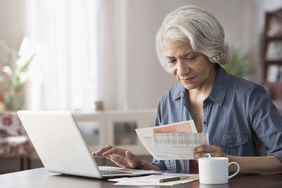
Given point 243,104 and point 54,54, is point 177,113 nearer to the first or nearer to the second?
point 243,104

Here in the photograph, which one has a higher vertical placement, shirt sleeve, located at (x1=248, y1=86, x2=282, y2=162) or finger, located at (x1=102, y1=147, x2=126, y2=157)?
shirt sleeve, located at (x1=248, y1=86, x2=282, y2=162)

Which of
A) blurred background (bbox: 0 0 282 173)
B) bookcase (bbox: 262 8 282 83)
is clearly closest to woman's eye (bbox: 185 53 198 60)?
blurred background (bbox: 0 0 282 173)

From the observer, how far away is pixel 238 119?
2.07 meters

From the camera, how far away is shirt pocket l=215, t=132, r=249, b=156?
207 cm

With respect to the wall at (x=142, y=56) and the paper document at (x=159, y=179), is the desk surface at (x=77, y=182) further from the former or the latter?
the wall at (x=142, y=56)

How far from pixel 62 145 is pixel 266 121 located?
2.15ft

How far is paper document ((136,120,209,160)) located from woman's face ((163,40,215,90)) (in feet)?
0.80

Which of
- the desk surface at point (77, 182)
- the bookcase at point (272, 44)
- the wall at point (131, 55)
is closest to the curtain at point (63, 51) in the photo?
the wall at point (131, 55)

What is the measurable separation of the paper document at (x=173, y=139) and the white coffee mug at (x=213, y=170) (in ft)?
0.38

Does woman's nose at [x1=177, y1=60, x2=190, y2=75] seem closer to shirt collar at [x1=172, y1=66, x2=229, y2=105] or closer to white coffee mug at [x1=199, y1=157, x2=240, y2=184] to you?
shirt collar at [x1=172, y1=66, x2=229, y2=105]

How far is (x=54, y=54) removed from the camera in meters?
6.09

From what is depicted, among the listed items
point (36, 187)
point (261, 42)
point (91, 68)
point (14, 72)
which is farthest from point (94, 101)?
point (36, 187)

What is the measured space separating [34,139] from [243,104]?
0.70m

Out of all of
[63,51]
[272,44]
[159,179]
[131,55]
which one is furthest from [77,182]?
[272,44]
